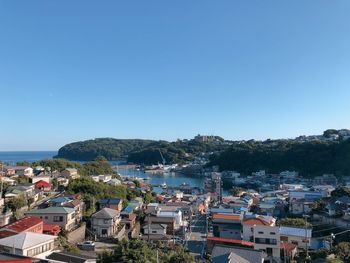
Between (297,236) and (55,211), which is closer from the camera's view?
(55,211)

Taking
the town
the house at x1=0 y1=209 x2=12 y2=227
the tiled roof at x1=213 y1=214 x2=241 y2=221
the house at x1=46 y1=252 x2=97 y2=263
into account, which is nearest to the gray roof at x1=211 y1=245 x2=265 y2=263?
the town

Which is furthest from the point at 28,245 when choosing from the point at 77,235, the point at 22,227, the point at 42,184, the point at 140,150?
the point at 140,150

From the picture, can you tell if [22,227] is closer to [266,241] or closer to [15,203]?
[15,203]

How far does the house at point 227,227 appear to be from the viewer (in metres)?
16.0

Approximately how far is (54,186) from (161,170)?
49.4 meters

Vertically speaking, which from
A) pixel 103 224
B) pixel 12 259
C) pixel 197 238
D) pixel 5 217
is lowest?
pixel 197 238

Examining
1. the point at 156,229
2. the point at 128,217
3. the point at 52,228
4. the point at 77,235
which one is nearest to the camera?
the point at 52,228

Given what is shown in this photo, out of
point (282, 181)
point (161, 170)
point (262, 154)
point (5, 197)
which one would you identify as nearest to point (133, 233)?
point (5, 197)

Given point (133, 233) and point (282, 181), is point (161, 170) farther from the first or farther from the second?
point (133, 233)

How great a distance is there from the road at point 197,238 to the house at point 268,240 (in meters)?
2.34

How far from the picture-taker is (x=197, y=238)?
53.1 ft

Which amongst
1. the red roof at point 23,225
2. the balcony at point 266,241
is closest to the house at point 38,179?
the red roof at point 23,225

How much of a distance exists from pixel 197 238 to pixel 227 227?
5.15 feet

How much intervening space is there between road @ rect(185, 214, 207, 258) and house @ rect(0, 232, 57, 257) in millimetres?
6083
